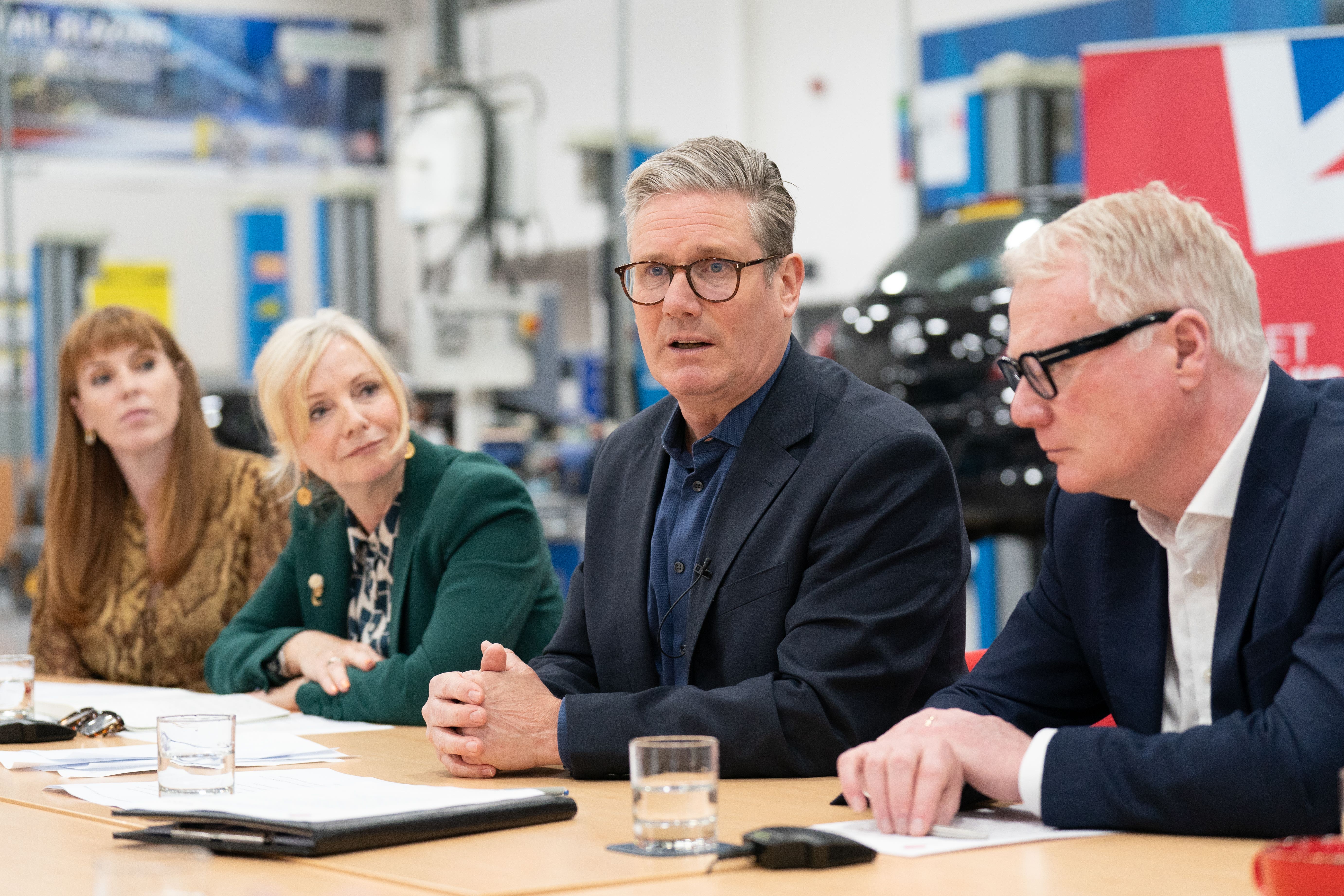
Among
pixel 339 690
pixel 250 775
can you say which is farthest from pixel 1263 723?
pixel 339 690

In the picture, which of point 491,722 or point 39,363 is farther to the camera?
point 39,363

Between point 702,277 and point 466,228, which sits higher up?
point 466,228

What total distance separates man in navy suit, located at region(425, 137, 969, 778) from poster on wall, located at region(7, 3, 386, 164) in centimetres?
1076

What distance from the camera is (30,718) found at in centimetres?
221

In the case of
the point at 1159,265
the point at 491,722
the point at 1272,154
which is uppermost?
the point at 1272,154

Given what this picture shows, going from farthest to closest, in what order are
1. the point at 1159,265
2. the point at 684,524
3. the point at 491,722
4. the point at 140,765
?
1. the point at 684,524
2. the point at 140,765
3. the point at 491,722
4. the point at 1159,265

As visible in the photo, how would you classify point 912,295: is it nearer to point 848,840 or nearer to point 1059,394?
point 1059,394

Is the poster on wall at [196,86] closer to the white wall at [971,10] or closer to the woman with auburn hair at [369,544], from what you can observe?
the white wall at [971,10]

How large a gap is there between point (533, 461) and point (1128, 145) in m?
4.45

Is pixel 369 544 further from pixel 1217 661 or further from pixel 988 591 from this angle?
pixel 988 591

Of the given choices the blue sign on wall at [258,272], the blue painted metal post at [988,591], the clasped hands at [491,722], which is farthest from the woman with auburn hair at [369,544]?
the blue sign on wall at [258,272]

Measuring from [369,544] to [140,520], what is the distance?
85cm

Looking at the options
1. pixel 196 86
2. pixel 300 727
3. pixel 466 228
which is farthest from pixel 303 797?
pixel 196 86

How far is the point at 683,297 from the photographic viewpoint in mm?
1985
